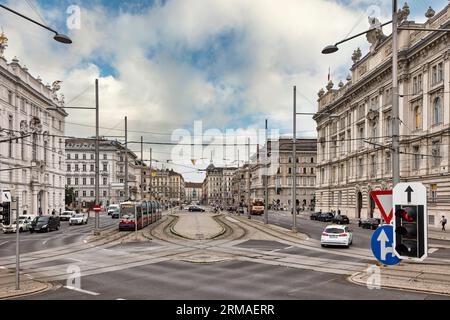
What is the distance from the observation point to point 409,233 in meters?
6.87

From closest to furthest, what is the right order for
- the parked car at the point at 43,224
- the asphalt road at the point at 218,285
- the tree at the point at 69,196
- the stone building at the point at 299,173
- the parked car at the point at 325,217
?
the asphalt road at the point at 218,285 < the parked car at the point at 43,224 < the parked car at the point at 325,217 < the tree at the point at 69,196 < the stone building at the point at 299,173

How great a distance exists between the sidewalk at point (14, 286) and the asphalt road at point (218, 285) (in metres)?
0.60

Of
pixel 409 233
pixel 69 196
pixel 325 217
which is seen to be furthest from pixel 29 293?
pixel 69 196

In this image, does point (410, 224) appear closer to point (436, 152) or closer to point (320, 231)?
point (320, 231)

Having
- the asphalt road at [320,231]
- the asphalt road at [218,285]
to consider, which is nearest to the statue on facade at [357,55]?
the asphalt road at [320,231]

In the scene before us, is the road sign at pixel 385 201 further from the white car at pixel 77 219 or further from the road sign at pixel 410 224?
the white car at pixel 77 219

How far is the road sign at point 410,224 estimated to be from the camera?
6645 mm

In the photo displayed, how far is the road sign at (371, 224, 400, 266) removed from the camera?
696 centimetres

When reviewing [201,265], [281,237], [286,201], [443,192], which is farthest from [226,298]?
[286,201]

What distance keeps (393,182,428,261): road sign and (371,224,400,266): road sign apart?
0.12 meters

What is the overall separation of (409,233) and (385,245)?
0.42m

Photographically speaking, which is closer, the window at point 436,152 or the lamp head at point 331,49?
the lamp head at point 331,49

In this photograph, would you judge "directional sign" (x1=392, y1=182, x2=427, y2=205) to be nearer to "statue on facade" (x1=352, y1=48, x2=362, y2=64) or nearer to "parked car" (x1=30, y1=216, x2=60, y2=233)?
"parked car" (x1=30, y1=216, x2=60, y2=233)
